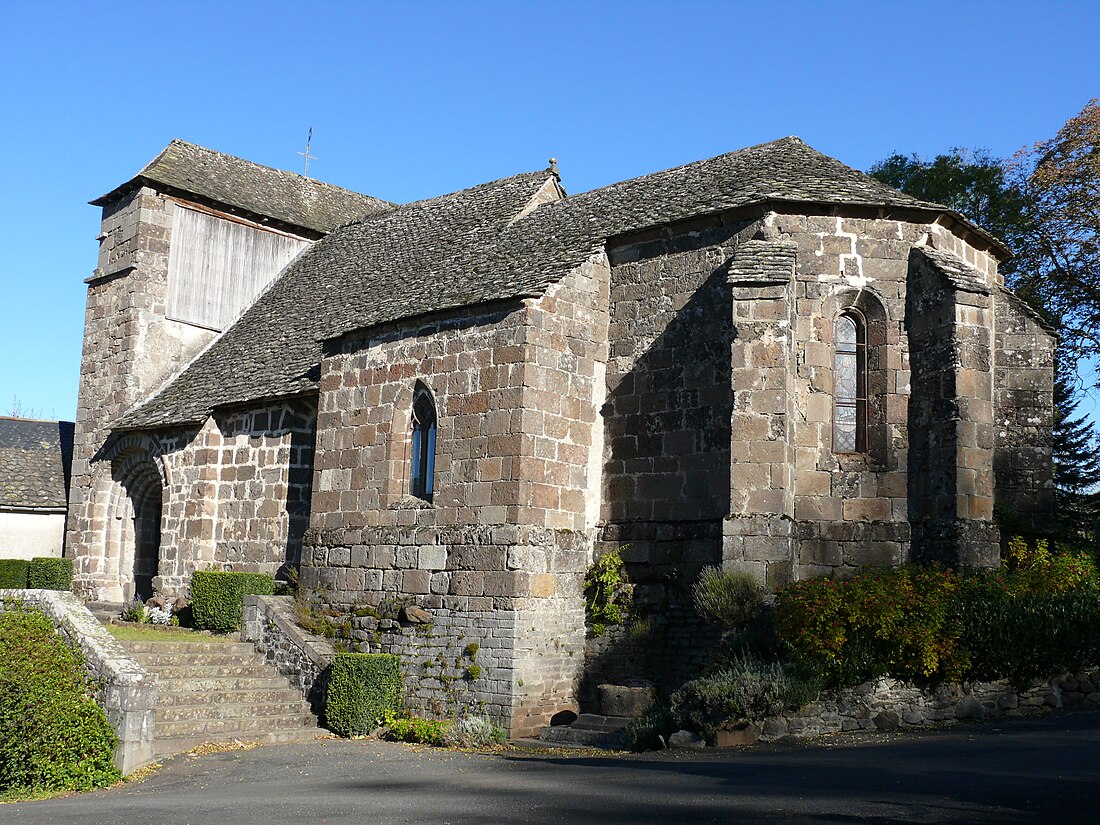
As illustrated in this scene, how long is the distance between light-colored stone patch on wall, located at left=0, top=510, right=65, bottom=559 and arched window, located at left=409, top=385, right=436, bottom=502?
15.3 metres

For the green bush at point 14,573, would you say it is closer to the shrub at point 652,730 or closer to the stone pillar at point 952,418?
the shrub at point 652,730

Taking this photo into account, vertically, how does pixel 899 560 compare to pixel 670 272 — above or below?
below

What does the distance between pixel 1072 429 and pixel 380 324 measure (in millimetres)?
19435

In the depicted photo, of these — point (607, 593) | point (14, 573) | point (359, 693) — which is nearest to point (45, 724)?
point (359, 693)

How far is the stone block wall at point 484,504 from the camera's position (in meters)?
15.7

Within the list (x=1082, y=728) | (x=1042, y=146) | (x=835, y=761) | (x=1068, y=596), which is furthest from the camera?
(x=1042, y=146)

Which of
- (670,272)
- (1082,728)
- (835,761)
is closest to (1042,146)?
(670,272)

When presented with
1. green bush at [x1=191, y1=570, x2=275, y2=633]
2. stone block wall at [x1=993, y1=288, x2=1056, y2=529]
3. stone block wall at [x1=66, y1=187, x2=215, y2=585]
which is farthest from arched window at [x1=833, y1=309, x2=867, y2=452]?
stone block wall at [x1=66, y1=187, x2=215, y2=585]

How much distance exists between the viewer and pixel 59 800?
1161cm

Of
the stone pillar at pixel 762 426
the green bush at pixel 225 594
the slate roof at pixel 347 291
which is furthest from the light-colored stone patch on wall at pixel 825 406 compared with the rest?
the green bush at pixel 225 594

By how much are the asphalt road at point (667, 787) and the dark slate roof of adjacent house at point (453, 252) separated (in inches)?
290

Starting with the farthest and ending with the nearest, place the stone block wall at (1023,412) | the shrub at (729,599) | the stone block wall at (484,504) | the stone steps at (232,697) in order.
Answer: the stone block wall at (1023,412), the stone block wall at (484,504), the stone steps at (232,697), the shrub at (729,599)

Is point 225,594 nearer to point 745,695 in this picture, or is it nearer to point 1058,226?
point 745,695

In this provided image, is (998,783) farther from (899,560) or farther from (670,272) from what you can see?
(670,272)
